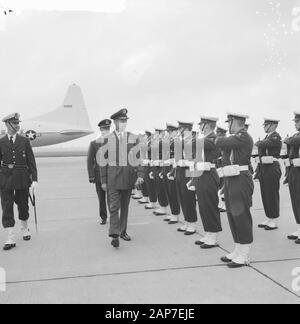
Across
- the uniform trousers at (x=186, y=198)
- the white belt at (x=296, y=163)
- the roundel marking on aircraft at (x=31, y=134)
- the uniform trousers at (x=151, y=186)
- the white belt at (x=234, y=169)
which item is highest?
the white belt at (x=234, y=169)

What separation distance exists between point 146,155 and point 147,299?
224 inches

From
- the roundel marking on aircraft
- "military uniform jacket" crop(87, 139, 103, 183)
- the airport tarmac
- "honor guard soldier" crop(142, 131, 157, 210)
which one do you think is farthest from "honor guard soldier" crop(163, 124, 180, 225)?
the roundel marking on aircraft

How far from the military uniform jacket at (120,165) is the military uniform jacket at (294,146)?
2179mm

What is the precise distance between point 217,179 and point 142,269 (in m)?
1.80

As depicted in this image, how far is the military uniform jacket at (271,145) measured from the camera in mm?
6578

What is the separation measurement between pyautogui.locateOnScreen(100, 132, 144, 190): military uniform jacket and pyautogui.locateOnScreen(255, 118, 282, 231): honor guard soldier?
2.17 m

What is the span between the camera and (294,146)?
5.91 metres

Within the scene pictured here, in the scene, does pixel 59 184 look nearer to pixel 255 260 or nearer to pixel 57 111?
pixel 255 260

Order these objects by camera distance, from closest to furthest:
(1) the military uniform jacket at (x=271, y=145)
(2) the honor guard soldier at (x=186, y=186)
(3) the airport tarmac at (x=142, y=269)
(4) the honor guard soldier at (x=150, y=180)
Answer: (3) the airport tarmac at (x=142, y=269)
(2) the honor guard soldier at (x=186, y=186)
(1) the military uniform jacket at (x=271, y=145)
(4) the honor guard soldier at (x=150, y=180)

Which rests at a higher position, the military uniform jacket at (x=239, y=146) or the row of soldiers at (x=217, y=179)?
the military uniform jacket at (x=239, y=146)

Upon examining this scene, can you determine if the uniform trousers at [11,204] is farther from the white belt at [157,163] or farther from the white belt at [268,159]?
the white belt at [268,159]

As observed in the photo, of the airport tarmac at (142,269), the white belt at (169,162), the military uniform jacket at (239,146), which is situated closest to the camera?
the airport tarmac at (142,269)

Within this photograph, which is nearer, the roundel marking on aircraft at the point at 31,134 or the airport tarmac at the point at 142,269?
the airport tarmac at the point at 142,269

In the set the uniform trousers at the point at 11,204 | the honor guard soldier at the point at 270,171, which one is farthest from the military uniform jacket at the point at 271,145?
the uniform trousers at the point at 11,204
